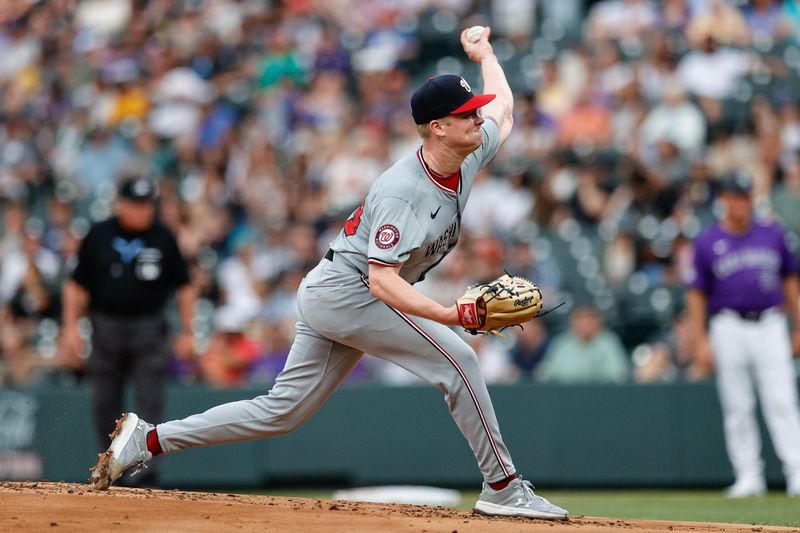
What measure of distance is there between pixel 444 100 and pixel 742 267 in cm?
449

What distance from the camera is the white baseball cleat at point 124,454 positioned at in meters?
6.08

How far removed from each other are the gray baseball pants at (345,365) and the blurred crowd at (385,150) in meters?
4.90

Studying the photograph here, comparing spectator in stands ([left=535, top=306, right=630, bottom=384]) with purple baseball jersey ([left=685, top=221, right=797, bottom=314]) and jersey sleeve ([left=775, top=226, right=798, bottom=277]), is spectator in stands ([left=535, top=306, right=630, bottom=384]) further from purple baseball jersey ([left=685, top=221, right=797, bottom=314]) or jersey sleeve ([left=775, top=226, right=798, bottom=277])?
jersey sleeve ([left=775, top=226, right=798, bottom=277])

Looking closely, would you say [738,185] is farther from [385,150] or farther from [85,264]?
[385,150]

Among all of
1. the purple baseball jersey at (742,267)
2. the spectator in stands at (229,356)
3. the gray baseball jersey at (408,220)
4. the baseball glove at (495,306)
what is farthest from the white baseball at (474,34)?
the spectator in stands at (229,356)

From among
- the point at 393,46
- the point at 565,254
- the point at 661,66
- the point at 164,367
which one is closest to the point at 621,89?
the point at 661,66

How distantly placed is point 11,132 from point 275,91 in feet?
11.1

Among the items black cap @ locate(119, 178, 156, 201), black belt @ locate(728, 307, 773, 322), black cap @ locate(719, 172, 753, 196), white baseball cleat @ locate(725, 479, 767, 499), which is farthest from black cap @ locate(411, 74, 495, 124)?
white baseball cleat @ locate(725, 479, 767, 499)

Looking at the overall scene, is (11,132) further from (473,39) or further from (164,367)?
(473,39)

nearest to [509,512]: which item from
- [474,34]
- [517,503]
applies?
[517,503]

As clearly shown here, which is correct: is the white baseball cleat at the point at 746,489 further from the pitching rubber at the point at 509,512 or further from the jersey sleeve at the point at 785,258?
the pitching rubber at the point at 509,512

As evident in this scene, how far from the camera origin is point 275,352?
445 inches

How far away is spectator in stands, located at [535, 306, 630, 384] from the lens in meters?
10.7

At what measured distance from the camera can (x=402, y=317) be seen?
19.2ft
